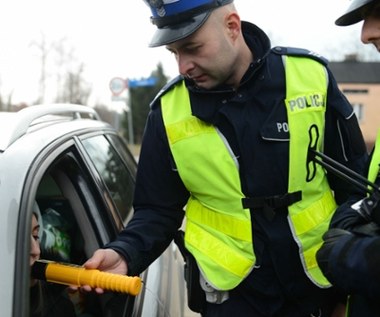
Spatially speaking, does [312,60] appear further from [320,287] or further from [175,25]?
[320,287]

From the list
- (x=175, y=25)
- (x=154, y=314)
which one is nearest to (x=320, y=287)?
(x=154, y=314)

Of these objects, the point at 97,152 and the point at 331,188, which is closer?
the point at 331,188

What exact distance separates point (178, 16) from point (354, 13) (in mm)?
614

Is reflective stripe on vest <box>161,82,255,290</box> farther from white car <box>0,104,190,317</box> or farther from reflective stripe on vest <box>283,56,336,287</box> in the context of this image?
white car <box>0,104,190,317</box>

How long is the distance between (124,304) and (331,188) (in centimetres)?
92

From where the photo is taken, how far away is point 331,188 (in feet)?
7.09

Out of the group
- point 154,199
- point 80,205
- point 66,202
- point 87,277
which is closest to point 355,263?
point 87,277

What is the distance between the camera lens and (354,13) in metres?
1.64

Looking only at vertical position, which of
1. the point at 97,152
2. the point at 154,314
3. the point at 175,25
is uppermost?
the point at 175,25

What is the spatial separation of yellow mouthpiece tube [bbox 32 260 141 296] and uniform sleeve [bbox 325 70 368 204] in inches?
34.1

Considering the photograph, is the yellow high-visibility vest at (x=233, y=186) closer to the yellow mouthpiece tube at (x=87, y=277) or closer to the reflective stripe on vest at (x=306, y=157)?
the reflective stripe on vest at (x=306, y=157)

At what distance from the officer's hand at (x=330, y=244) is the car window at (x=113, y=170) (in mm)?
1218

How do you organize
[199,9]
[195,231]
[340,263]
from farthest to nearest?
[195,231] < [199,9] < [340,263]

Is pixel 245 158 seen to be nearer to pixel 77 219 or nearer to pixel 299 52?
pixel 299 52
